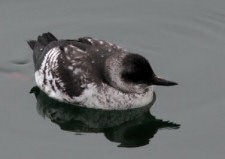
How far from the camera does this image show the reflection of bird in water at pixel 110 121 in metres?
13.1

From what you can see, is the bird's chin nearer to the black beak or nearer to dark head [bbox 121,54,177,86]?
dark head [bbox 121,54,177,86]

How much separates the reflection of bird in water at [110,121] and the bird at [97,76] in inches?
4.3

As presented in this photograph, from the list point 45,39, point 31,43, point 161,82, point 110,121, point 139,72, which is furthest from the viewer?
point 31,43

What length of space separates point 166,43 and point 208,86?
1593 millimetres

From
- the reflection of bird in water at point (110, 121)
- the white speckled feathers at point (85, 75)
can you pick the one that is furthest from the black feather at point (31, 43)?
the reflection of bird in water at point (110, 121)

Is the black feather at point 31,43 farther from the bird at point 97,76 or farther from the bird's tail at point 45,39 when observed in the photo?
the bird at point 97,76

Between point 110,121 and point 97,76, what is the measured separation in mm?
761

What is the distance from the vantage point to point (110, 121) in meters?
13.5

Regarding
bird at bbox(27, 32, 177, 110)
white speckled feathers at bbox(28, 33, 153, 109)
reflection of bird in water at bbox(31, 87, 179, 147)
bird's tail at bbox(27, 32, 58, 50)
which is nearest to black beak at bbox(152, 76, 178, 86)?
bird at bbox(27, 32, 177, 110)

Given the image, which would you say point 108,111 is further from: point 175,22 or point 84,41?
point 175,22

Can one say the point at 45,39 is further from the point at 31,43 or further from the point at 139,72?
the point at 139,72

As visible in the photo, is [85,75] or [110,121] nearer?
[85,75]

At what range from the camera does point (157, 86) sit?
47.5 feet

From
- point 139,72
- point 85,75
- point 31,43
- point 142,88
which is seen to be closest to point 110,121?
point 142,88
